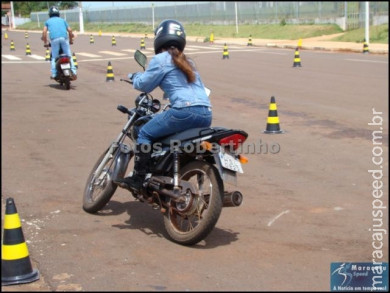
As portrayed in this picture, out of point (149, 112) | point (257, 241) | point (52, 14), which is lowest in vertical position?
point (257, 241)

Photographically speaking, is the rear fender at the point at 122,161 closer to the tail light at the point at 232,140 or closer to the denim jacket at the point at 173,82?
the denim jacket at the point at 173,82

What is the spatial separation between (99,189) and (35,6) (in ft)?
24.3

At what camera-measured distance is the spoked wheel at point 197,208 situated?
16.5ft

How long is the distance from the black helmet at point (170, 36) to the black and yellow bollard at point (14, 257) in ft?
5.81

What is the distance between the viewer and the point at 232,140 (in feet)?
16.8

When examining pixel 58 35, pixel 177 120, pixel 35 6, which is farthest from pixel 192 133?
pixel 58 35

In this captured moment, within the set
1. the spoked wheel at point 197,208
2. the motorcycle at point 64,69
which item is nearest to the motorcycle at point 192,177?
the spoked wheel at point 197,208

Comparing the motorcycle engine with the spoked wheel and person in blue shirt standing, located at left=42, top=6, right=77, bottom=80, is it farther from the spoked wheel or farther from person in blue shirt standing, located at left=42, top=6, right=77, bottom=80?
person in blue shirt standing, located at left=42, top=6, right=77, bottom=80

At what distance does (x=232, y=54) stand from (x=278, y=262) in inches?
942

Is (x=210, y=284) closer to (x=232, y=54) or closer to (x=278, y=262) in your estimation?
(x=278, y=262)

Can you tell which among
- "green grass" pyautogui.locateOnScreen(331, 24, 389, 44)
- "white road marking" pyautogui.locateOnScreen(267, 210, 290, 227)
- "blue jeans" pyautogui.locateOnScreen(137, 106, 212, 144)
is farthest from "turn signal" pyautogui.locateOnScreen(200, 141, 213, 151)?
"green grass" pyautogui.locateOnScreen(331, 24, 389, 44)

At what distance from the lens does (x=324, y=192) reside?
669 centimetres

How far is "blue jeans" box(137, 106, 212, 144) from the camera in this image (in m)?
5.32

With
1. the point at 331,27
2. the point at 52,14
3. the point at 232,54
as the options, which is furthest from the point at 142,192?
the point at 331,27
